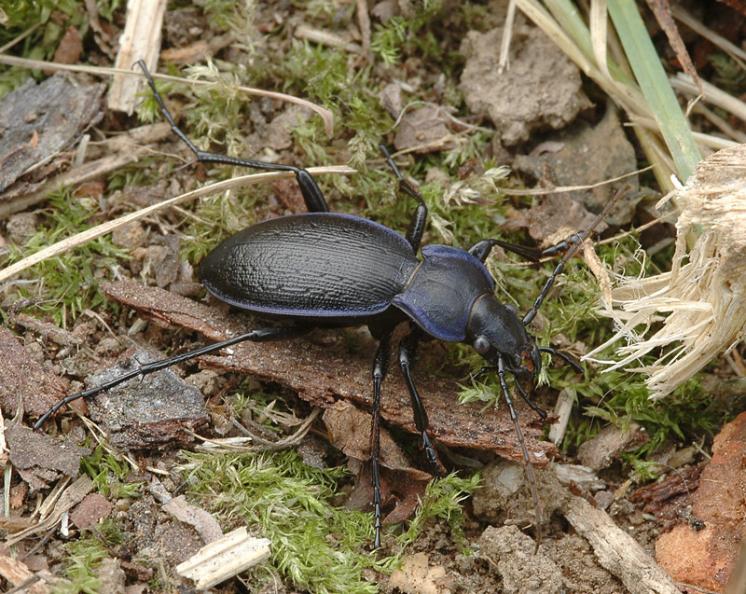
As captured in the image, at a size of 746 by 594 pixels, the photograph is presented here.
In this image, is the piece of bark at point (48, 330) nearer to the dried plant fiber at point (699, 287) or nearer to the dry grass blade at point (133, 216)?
the dry grass blade at point (133, 216)

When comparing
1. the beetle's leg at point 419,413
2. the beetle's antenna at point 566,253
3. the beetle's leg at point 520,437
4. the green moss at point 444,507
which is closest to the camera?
the beetle's leg at point 520,437

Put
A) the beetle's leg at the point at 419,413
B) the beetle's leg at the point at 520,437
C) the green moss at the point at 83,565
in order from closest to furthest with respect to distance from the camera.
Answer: the green moss at the point at 83,565 < the beetle's leg at the point at 520,437 < the beetle's leg at the point at 419,413

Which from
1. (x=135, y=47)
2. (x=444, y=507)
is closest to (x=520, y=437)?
(x=444, y=507)

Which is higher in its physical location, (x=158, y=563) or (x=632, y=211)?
(x=632, y=211)

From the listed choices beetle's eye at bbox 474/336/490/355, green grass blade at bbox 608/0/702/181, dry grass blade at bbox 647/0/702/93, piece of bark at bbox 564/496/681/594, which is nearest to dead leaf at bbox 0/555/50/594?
beetle's eye at bbox 474/336/490/355

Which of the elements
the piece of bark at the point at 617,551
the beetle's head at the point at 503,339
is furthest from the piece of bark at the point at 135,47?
the piece of bark at the point at 617,551

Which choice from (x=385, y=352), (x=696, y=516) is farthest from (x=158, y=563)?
(x=696, y=516)

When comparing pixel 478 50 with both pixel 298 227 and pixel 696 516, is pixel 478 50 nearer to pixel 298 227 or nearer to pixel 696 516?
pixel 298 227
